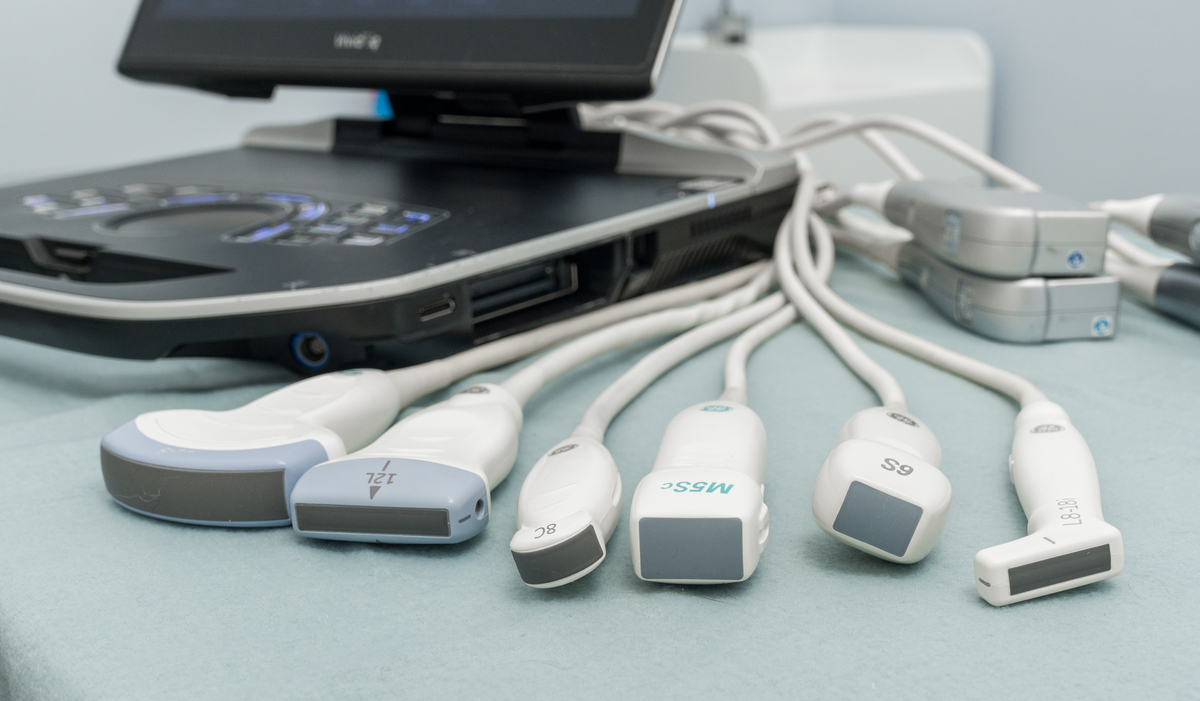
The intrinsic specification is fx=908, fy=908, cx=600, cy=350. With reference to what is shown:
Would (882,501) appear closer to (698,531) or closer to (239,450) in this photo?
(698,531)

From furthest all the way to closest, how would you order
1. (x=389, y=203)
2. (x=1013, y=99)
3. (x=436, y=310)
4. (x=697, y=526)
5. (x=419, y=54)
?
(x=1013, y=99), (x=419, y=54), (x=389, y=203), (x=436, y=310), (x=697, y=526)

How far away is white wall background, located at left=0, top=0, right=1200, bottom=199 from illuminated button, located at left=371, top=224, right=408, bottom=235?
3.86ft

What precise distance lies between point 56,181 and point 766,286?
1.46 feet

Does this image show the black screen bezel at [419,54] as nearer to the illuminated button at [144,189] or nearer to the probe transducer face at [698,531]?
the illuminated button at [144,189]

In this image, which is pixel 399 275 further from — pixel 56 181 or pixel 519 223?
pixel 56 181

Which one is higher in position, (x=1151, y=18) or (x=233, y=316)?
(x=1151, y=18)

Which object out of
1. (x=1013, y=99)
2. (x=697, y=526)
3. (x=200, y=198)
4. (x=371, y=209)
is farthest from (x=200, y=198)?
(x=1013, y=99)

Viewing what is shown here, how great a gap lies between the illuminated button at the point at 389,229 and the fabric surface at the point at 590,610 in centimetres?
15

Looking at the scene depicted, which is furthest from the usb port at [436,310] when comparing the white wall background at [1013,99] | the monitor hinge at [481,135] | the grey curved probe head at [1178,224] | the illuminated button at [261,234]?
the white wall background at [1013,99]

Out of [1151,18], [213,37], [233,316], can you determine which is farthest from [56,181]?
[1151,18]

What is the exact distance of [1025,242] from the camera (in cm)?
40

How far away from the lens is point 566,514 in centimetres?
24

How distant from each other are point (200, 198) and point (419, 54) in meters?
0.17

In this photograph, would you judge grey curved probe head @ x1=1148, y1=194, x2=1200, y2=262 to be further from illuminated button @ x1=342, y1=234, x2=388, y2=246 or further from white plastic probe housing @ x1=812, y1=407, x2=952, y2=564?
illuminated button @ x1=342, y1=234, x2=388, y2=246
